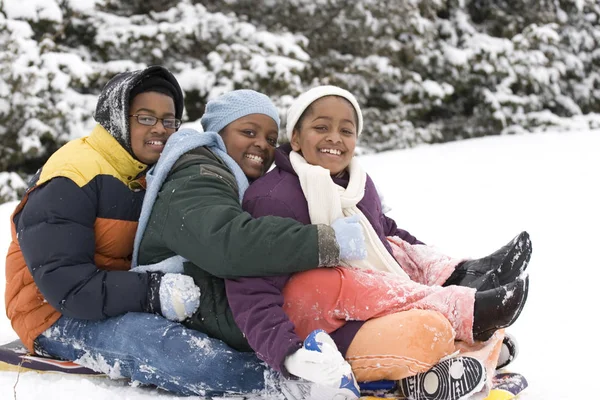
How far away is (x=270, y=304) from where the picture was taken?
2033 millimetres

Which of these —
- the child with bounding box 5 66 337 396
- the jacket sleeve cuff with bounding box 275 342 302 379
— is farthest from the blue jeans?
the jacket sleeve cuff with bounding box 275 342 302 379

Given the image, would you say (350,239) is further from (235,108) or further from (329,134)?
(235,108)

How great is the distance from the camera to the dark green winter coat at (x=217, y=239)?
2.04 m

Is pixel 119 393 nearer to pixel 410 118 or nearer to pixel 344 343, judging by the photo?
pixel 344 343

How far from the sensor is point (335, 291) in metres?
2.11

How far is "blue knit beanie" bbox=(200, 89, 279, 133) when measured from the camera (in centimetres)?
274

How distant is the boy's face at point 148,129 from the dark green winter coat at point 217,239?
11.9 inches

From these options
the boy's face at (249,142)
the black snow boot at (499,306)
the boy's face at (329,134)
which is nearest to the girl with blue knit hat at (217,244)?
the boy's face at (249,142)

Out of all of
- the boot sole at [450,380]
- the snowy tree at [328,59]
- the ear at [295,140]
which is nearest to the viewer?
the boot sole at [450,380]

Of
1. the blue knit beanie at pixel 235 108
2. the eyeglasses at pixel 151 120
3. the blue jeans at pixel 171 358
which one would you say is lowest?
the blue jeans at pixel 171 358

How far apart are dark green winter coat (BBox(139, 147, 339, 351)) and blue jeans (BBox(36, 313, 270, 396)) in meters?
0.08

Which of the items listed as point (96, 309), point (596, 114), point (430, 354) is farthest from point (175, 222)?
point (596, 114)

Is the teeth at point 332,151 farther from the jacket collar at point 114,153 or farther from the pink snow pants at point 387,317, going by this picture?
the jacket collar at point 114,153

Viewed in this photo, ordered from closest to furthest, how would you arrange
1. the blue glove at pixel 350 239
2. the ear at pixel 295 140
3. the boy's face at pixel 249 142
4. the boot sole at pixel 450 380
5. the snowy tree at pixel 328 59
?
1. the boot sole at pixel 450 380
2. the blue glove at pixel 350 239
3. the ear at pixel 295 140
4. the boy's face at pixel 249 142
5. the snowy tree at pixel 328 59
